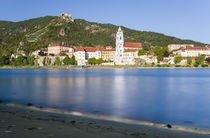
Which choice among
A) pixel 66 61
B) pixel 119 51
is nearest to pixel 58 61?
pixel 66 61

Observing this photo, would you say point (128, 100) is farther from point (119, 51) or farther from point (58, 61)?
point (119, 51)

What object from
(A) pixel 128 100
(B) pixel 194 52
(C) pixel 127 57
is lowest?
(A) pixel 128 100

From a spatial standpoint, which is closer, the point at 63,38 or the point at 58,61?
the point at 58,61

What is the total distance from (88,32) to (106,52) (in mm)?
63365

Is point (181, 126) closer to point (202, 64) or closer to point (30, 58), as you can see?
point (202, 64)

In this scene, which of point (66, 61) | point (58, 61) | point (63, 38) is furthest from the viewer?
point (63, 38)

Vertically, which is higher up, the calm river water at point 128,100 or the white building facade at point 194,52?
the white building facade at point 194,52

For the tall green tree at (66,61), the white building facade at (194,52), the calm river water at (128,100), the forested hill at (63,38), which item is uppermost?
the forested hill at (63,38)

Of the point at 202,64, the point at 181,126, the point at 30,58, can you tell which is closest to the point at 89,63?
the point at 30,58

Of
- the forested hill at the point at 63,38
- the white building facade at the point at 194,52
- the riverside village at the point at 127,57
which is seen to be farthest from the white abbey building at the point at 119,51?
the forested hill at the point at 63,38

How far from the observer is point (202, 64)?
98.9 meters

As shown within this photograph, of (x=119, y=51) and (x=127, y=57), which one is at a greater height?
(x=119, y=51)

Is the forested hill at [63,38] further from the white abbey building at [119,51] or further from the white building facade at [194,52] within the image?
the white building facade at [194,52]

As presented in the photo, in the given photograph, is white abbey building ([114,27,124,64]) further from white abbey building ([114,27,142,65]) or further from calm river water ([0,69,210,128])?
calm river water ([0,69,210,128])
